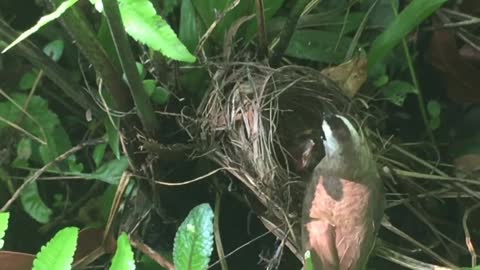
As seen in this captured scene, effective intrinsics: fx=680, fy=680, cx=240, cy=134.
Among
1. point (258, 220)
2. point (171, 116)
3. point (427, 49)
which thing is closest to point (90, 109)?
point (171, 116)

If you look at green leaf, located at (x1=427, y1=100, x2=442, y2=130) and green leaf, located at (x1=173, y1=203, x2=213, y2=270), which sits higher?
A: green leaf, located at (x1=173, y1=203, x2=213, y2=270)

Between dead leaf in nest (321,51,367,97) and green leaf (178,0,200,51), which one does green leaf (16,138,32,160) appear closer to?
green leaf (178,0,200,51)

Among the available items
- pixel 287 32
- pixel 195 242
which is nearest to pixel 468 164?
pixel 287 32

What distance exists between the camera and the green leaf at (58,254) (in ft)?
1.83

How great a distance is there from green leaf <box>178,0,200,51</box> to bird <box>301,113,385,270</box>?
0.18 metres

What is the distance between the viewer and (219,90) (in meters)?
0.72

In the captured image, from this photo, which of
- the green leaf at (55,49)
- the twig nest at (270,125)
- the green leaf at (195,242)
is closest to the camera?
the green leaf at (195,242)

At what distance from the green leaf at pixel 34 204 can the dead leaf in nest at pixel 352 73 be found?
0.36 meters

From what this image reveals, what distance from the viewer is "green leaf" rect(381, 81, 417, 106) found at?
2.71 ft

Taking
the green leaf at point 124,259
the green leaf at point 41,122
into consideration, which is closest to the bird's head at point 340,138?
the green leaf at point 124,259

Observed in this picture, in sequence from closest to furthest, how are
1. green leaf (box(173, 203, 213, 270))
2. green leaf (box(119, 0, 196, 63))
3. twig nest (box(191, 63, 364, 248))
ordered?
green leaf (box(119, 0, 196, 63)), green leaf (box(173, 203, 213, 270)), twig nest (box(191, 63, 364, 248))

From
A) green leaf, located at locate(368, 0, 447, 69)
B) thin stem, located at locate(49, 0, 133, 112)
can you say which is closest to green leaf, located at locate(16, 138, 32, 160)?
thin stem, located at locate(49, 0, 133, 112)

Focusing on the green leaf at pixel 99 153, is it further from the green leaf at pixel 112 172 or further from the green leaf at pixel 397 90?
the green leaf at pixel 397 90

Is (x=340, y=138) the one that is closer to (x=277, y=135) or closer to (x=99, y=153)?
(x=277, y=135)
